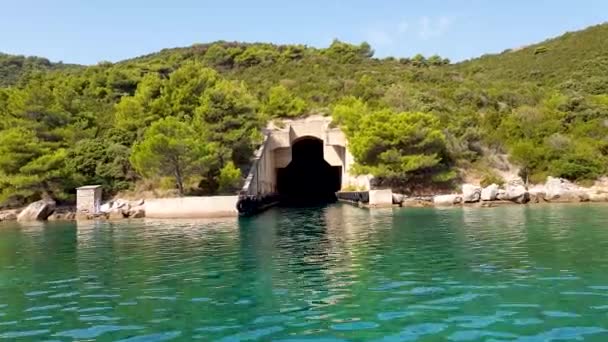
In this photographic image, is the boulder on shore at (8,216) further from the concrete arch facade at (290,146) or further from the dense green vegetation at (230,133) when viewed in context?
the concrete arch facade at (290,146)

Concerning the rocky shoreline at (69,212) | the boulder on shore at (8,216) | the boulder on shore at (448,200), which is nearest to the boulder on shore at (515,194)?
the boulder on shore at (448,200)

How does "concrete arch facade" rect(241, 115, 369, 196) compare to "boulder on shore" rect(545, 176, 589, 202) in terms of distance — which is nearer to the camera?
"boulder on shore" rect(545, 176, 589, 202)

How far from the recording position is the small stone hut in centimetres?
3250

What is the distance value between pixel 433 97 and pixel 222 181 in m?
23.6

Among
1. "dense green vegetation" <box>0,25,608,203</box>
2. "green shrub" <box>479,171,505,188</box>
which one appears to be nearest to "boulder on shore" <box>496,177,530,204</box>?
"green shrub" <box>479,171,505,188</box>

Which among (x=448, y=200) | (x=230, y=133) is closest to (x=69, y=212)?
(x=230, y=133)

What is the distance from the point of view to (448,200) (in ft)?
109

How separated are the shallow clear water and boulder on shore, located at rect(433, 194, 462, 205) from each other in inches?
481

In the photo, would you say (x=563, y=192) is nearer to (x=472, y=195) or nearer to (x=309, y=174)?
(x=472, y=195)

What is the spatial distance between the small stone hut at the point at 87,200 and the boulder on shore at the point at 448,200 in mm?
19751

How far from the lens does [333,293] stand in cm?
986

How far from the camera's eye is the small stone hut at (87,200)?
32.5 meters

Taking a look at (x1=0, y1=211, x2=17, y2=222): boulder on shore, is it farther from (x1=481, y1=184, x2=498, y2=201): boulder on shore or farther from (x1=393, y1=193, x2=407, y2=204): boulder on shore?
(x1=481, y1=184, x2=498, y2=201): boulder on shore

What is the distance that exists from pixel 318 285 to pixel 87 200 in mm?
25482
